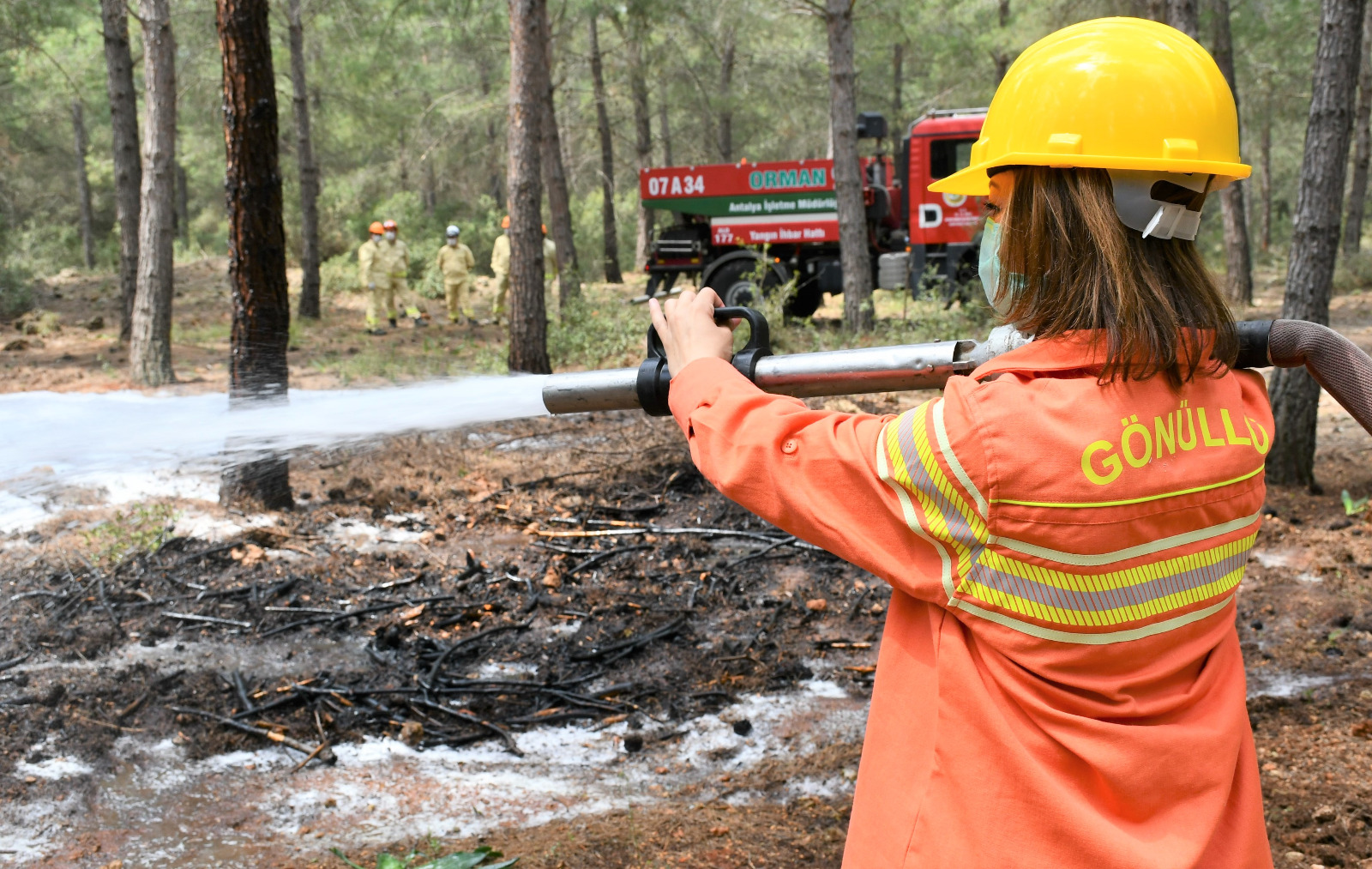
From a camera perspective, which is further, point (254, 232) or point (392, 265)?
point (392, 265)

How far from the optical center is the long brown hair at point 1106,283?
44.4 inches

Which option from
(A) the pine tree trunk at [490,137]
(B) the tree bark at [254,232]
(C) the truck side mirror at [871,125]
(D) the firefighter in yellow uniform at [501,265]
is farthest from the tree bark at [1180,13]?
(A) the pine tree trunk at [490,137]

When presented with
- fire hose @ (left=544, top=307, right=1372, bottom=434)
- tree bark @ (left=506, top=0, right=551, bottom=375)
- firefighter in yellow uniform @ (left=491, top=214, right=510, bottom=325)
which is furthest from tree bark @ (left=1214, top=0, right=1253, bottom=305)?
fire hose @ (left=544, top=307, right=1372, bottom=434)

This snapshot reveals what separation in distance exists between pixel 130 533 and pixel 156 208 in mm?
5880

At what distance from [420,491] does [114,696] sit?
2.70 m

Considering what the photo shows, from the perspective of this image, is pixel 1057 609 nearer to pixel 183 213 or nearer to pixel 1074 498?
pixel 1074 498

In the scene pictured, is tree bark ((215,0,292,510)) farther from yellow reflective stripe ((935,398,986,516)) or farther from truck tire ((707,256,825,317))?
truck tire ((707,256,825,317))

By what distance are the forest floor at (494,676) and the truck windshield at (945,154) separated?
26.1 ft

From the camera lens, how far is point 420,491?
21.9 ft

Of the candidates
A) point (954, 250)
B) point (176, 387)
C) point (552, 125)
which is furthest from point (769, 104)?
point (176, 387)

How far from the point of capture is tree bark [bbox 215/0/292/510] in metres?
5.85

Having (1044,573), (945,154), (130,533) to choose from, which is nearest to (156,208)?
(130,533)

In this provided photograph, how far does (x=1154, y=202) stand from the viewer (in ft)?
3.90

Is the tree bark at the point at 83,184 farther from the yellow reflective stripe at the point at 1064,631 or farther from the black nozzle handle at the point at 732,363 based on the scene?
the yellow reflective stripe at the point at 1064,631
